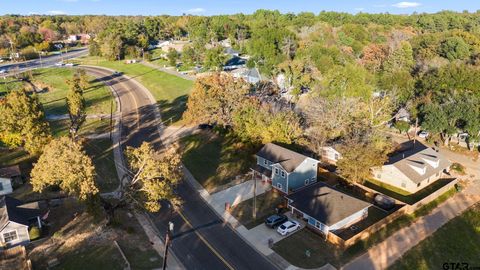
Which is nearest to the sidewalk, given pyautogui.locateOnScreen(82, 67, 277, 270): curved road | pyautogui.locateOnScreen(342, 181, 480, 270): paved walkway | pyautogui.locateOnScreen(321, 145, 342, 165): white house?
pyautogui.locateOnScreen(82, 67, 277, 270): curved road

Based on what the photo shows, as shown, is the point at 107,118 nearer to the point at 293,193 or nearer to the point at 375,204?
the point at 293,193

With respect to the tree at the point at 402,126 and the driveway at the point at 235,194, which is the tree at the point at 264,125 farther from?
the tree at the point at 402,126

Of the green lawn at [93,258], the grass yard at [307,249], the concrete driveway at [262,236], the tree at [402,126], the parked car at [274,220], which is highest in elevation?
the tree at [402,126]

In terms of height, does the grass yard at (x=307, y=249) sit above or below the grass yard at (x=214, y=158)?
below

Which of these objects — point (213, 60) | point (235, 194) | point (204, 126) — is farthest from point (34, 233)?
point (213, 60)

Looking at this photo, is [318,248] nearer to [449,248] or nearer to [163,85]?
[449,248]

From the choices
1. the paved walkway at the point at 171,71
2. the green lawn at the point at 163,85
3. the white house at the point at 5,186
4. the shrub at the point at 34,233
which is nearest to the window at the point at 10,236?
the shrub at the point at 34,233

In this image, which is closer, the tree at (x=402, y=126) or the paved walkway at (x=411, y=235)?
the paved walkway at (x=411, y=235)

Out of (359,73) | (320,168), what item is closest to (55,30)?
(359,73)
